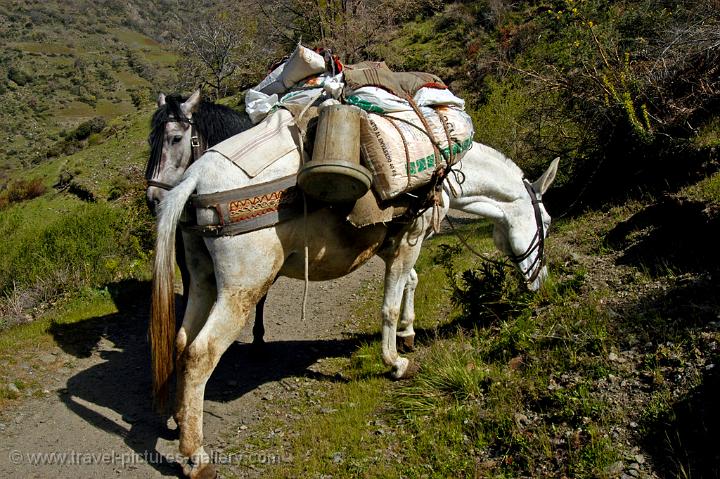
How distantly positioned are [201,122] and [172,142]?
38cm

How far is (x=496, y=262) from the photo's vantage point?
5.62m

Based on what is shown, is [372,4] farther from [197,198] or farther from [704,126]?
[197,198]

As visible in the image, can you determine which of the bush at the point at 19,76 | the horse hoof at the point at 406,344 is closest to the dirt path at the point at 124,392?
the horse hoof at the point at 406,344

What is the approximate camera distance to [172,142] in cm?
554

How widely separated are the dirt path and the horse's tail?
2.67ft

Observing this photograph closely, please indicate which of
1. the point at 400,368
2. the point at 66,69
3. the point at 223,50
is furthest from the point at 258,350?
the point at 66,69

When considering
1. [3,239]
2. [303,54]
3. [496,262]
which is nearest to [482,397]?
[496,262]

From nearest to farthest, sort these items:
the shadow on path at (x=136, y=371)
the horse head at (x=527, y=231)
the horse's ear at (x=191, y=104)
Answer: the shadow on path at (x=136, y=371) < the horse head at (x=527, y=231) < the horse's ear at (x=191, y=104)

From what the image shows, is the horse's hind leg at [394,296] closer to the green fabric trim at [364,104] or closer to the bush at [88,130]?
the green fabric trim at [364,104]

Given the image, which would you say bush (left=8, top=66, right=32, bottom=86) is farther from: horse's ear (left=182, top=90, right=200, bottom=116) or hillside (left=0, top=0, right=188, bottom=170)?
horse's ear (left=182, top=90, right=200, bottom=116)

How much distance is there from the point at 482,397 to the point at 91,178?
20133 mm

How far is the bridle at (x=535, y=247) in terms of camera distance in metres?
5.56

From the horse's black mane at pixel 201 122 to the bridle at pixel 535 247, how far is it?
10.4 ft

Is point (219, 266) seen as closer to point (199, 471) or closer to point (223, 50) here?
point (199, 471)
